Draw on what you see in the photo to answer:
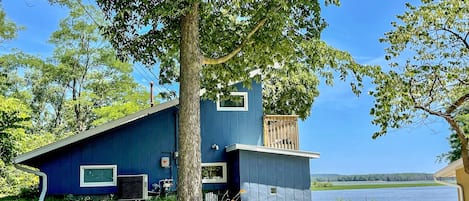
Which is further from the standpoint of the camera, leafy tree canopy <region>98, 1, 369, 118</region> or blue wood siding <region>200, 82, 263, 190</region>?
blue wood siding <region>200, 82, 263, 190</region>

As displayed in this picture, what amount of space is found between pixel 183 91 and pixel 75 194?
5.44m

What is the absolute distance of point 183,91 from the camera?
886cm

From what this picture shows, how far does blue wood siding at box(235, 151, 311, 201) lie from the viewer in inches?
483

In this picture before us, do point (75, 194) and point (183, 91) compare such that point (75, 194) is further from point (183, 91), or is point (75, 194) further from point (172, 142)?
point (183, 91)

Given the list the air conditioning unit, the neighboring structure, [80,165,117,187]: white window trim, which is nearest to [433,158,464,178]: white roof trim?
the neighboring structure

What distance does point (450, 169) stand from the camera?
912 centimetres

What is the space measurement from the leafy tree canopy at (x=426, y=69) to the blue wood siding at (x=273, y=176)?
4.37 m

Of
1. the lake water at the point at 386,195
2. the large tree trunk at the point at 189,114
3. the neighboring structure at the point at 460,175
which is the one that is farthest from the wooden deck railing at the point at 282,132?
the large tree trunk at the point at 189,114

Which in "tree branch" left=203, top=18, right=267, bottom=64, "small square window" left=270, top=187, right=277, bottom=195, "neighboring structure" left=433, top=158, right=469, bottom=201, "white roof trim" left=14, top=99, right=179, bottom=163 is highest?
"tree branch" left=203, top=18, right=267, bottom=64

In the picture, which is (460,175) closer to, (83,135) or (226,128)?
(226,128)

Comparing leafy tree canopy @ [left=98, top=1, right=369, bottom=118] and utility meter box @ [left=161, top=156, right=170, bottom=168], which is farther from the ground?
leafy tree canopy @ [left=98, top=1, right=369, bottom=118]

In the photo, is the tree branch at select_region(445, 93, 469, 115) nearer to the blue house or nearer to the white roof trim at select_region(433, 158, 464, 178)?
the white roof trim at select_region(433, 158, 464, 178)

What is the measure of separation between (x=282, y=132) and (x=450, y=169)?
5294 millimetres

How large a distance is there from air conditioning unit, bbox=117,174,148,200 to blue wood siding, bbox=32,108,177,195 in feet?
1.54
